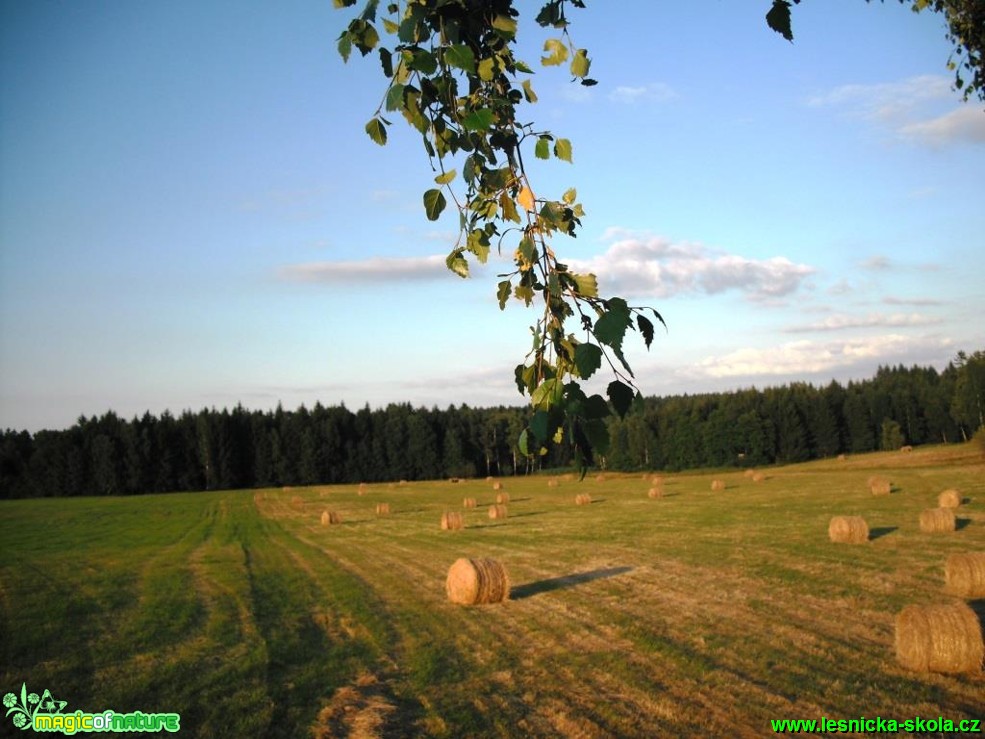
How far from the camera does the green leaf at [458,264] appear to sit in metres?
2.74

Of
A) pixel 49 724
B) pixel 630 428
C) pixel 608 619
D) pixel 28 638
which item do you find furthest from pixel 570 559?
pixel 630 428

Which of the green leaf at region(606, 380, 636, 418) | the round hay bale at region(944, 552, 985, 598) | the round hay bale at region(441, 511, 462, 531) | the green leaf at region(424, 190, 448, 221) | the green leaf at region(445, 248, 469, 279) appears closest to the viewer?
the green leaf at region(606, 380, 636, 418)

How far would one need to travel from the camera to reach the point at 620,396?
2127mm

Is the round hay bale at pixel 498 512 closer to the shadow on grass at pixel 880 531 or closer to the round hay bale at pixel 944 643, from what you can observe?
the shadow on grass at pixel 880 531

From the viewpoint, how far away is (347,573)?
1997 cm

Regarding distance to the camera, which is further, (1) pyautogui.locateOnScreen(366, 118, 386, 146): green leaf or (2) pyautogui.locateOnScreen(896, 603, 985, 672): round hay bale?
(2) pyautogui.locateOnScreen(896, 603, 985, 672): round hay bale

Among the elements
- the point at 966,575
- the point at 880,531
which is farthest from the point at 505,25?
the point at 880,531

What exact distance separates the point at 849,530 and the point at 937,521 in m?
3.35

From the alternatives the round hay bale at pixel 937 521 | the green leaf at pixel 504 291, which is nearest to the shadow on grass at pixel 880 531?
the round hay bale at pixel 937 521

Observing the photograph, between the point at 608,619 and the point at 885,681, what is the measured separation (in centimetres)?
494

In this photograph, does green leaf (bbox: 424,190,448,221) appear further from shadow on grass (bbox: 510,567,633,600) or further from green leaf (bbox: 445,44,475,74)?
shadow on grass (bbox: 510,567,633,600)

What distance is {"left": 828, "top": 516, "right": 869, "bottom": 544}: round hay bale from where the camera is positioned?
20.3m

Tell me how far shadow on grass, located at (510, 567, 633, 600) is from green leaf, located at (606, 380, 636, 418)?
14.3m

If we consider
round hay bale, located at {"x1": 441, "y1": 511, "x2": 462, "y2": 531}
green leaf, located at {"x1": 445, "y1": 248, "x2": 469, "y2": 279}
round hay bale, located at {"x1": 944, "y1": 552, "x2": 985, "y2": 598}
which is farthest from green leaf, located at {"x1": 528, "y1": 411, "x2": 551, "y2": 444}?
round hay bale, located at {"x1": 441, "y1": 511, "x2": 462, "y2": 531}
